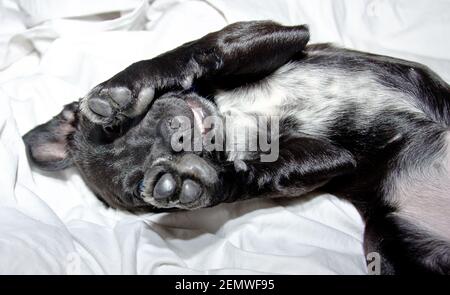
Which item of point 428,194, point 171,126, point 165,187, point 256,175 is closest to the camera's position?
point 165,187

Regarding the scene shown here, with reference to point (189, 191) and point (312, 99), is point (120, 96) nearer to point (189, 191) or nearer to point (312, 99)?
point (189, 191)

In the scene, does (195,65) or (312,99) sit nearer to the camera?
(195,65)

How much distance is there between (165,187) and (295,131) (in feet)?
2.53

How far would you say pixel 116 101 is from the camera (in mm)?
1980

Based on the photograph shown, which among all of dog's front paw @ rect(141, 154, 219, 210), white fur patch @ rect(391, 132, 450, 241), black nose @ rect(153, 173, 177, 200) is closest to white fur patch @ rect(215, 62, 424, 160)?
white fur patch @ rect(391, 132, 450, 241)

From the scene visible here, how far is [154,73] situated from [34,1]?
1.06 metres

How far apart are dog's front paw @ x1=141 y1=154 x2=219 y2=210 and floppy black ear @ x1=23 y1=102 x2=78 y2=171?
0.58 meters

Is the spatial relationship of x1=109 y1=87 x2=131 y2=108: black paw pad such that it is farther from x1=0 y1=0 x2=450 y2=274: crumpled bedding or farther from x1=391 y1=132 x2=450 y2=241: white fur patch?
x1=391 y1=132 x2=450 y2=241: white fur patch

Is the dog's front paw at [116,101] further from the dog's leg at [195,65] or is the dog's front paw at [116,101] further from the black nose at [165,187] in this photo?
the black nose at [165,187]

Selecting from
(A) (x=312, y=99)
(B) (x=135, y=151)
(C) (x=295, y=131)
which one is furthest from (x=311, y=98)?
(B) (x=135, y=151)

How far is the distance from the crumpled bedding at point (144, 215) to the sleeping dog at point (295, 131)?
126 mm

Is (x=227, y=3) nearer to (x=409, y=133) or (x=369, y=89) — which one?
(x=369, y=89)

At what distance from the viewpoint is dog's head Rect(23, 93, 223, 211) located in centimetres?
191
